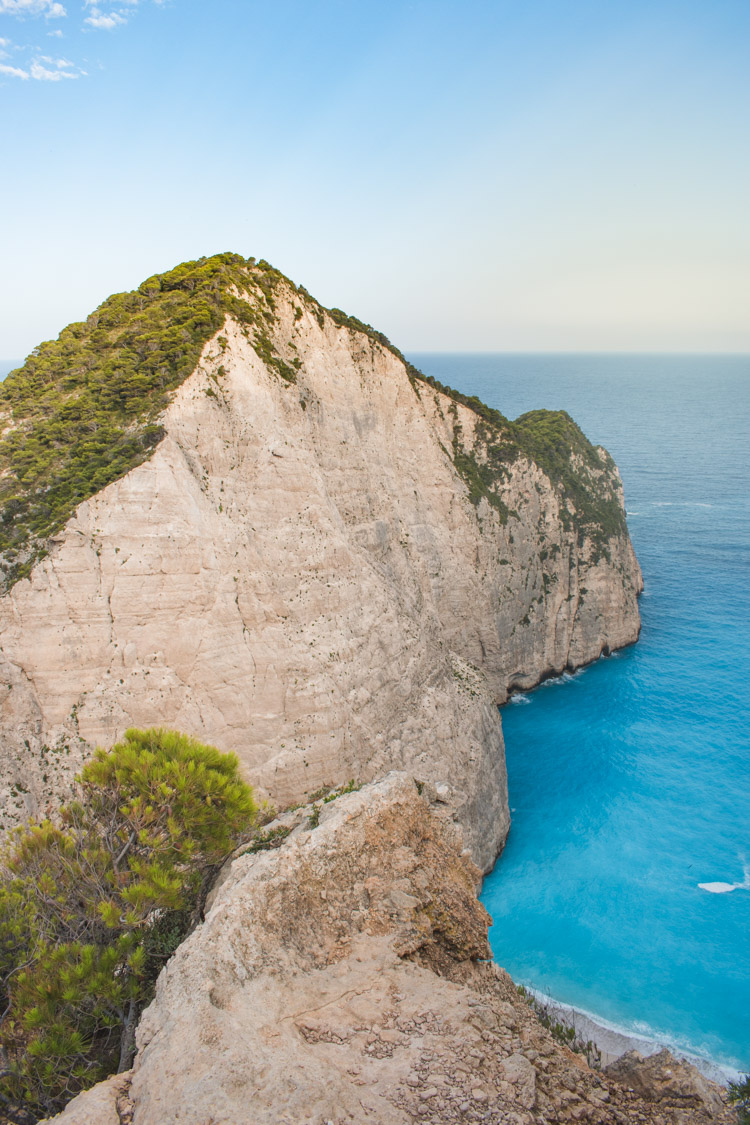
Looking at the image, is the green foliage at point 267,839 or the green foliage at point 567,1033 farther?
the green foliage at point 567,1033

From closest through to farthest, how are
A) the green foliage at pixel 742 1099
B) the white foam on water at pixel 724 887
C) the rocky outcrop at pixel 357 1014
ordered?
1. the rocky outcrop at pixel 357 1014
2. the green foliage at pixel 742 1099
3. the white foam on water at pixel 724 887

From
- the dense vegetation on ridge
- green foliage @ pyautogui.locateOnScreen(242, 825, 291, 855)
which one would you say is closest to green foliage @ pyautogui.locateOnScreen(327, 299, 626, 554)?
the dense vegetation on ridge

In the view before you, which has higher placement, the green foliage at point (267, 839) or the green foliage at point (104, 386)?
the green foliage at point (104, 386)

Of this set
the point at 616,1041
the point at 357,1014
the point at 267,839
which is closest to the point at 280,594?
the point at 267,839

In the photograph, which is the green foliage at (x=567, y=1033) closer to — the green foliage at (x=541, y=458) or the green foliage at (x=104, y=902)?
the green foliage at (x=104, y=902)

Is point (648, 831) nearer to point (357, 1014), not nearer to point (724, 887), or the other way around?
point (724, 887)

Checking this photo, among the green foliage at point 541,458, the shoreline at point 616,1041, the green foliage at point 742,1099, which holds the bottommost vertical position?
the shoreline at point 616,1041

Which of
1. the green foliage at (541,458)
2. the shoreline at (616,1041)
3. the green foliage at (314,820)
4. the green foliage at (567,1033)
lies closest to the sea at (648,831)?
the shoreline at (616,1041)

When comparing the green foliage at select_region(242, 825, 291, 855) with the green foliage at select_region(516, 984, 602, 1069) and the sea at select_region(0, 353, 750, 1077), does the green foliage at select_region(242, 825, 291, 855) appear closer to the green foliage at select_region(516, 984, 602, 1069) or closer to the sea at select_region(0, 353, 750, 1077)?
the green foliage at select_region(516, 984, 602, 1069)
